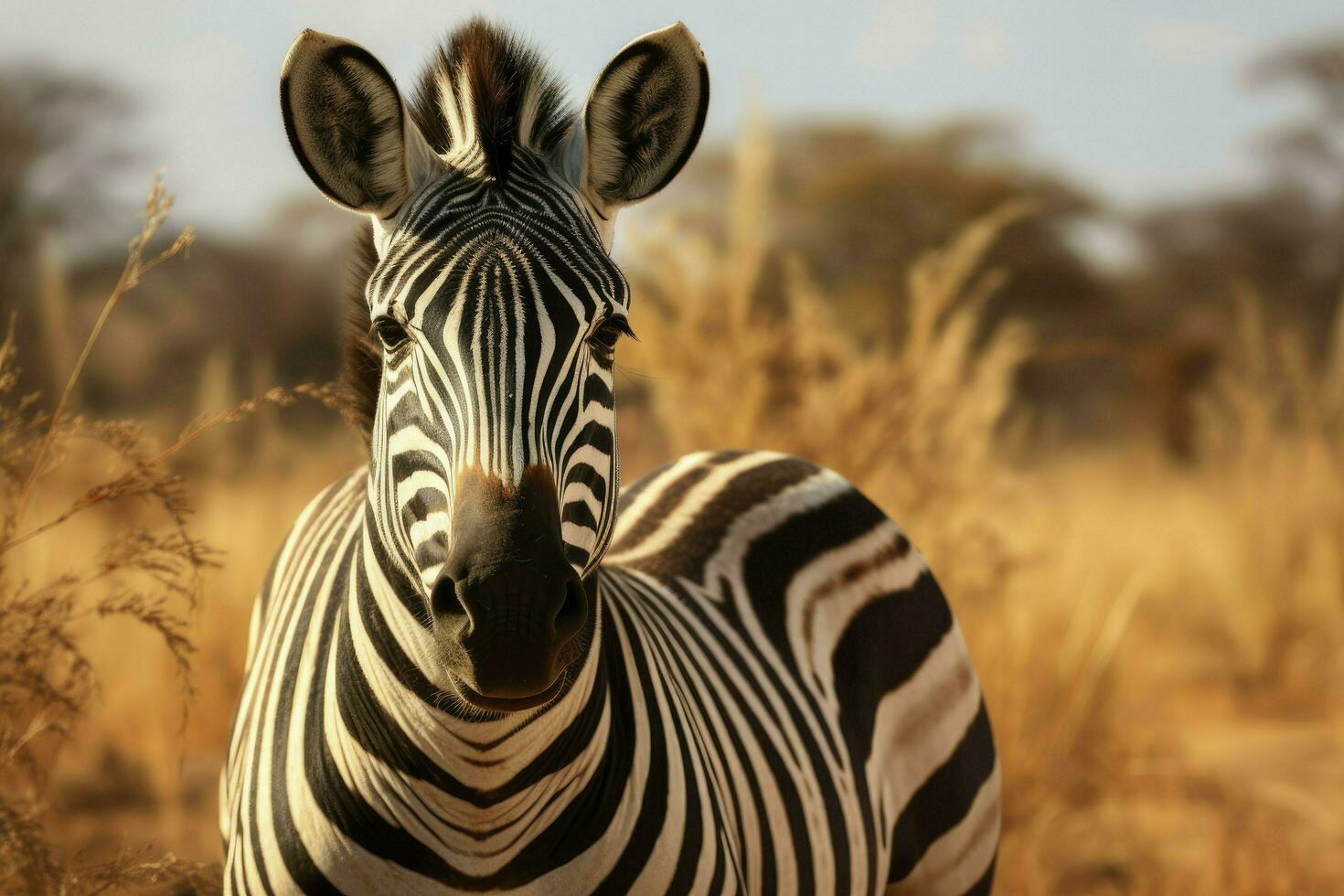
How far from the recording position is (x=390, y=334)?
1.83 metres

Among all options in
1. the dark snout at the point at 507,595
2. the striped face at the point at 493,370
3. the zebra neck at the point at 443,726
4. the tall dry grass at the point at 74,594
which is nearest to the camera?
the dark snout at the point at 507,595

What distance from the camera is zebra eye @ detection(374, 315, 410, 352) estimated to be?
182cm

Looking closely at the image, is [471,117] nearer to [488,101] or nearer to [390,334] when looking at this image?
[488,101]

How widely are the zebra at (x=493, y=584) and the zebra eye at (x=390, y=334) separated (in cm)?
1

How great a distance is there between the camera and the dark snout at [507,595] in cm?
153

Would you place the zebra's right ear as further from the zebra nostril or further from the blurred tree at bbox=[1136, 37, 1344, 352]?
the blurred tree at bbox=[1136, 37, 1344, 352]

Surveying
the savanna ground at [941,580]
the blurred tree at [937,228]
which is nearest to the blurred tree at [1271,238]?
the blurred tree at [937,228]

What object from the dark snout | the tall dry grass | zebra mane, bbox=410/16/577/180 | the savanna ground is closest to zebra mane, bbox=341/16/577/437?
zebra mane, bbox=410/16/577/180

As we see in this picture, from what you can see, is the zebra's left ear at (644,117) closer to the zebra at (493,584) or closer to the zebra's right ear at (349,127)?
the zebra at (493,584)

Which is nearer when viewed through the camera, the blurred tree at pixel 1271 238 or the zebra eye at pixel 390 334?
the zebra eye at pixel 390 334

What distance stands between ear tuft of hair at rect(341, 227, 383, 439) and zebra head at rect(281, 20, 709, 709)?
35mm

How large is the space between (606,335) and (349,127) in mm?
506

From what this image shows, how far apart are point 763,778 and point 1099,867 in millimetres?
3101

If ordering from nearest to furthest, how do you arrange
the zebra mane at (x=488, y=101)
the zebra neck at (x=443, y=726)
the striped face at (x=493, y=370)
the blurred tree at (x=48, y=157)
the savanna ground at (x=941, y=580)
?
1. the striped face at (x=493, y=370)
2. the zebra neck at (x=443, y=726)
3. the zebra mane at (x=488, y=101)
4. the savanna ground at (x=941, y=580)
5. the blurred tree at (x=48, y=157)
